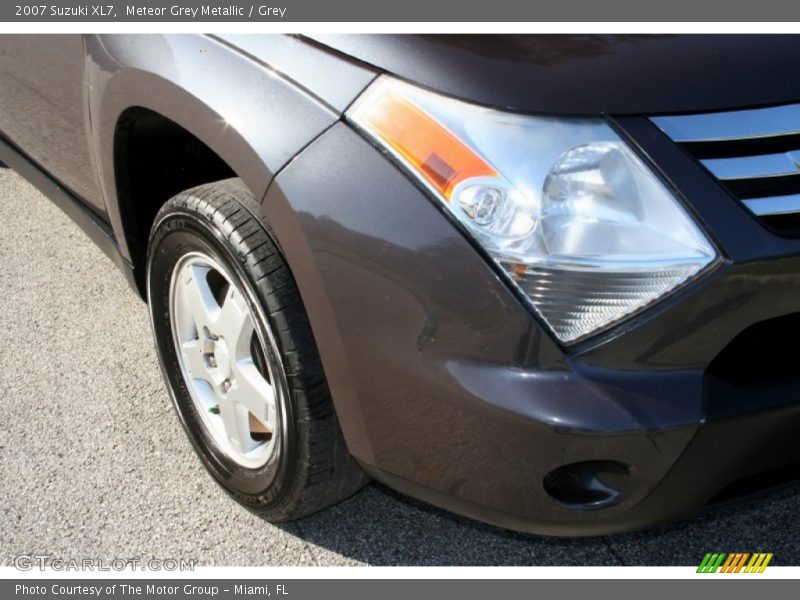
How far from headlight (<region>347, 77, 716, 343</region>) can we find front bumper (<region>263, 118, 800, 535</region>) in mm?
33

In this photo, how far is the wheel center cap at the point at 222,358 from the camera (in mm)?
2228

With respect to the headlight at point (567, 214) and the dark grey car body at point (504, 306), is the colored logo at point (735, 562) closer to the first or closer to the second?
the dark grey car body at point (504, 306)

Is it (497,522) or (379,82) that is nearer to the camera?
(379,82)

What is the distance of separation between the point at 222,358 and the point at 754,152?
1273 mm

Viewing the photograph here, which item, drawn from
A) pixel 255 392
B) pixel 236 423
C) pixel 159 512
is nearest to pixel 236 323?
pixel 255 392

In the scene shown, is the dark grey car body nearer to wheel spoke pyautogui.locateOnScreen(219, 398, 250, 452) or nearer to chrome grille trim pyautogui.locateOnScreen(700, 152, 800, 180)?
chrome grille trim pyautogui.locateOnScreen(700, 152, 800, 180)

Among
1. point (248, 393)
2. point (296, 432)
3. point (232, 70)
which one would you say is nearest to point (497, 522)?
point (296, 432)

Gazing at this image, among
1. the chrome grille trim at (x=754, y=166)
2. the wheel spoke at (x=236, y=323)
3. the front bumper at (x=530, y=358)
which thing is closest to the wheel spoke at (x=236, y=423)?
the wheel spoke at (x=236, y=323)

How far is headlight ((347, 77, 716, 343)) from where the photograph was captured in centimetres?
158

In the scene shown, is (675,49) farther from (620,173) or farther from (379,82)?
(379,82)

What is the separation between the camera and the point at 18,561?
7.40 ft

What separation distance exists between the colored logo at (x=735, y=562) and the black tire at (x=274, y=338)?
0.84 meters

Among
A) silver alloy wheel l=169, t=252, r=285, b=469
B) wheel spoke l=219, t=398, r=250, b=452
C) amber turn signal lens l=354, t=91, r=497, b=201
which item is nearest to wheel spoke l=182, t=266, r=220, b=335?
silver alloy wheel l=169, t=252, r=285, b=469

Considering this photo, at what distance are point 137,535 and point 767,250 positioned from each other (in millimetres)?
1605
